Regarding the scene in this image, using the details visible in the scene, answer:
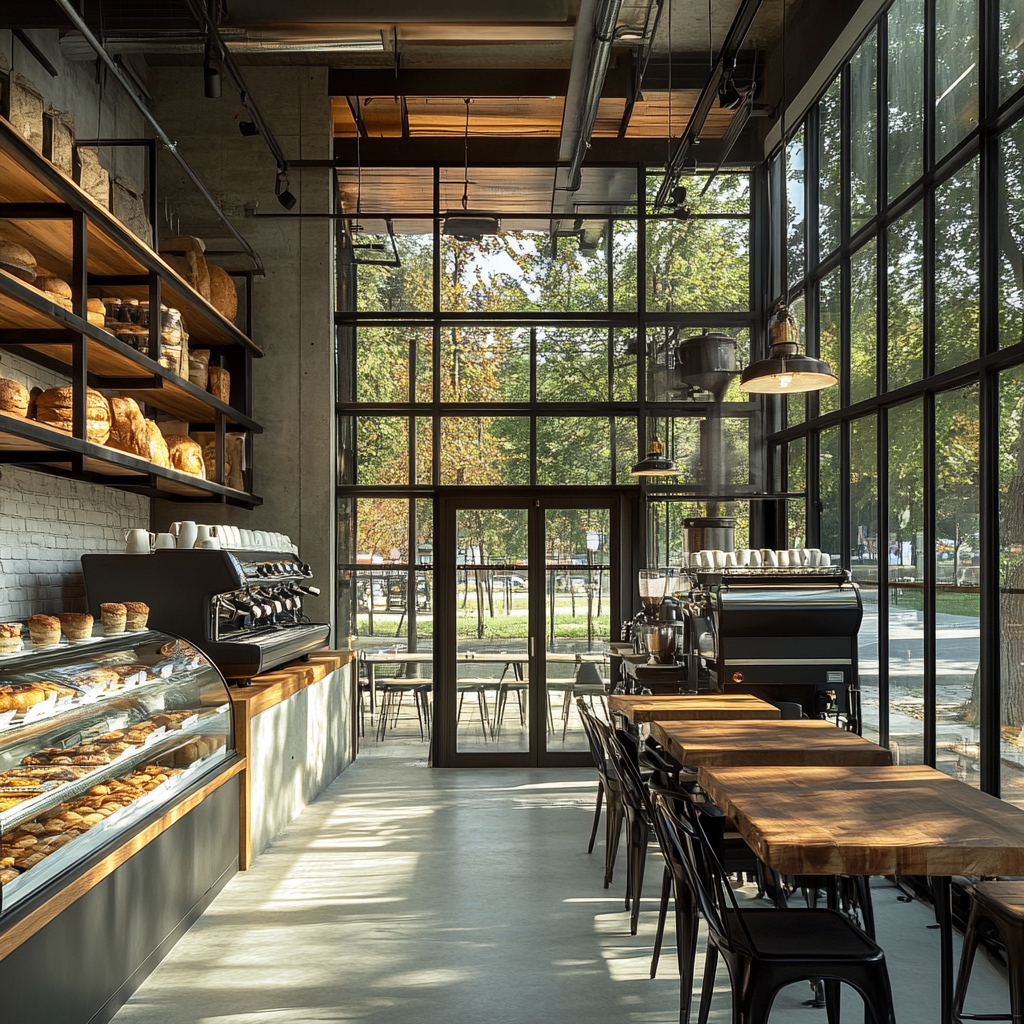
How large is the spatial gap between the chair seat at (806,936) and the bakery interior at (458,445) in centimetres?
85

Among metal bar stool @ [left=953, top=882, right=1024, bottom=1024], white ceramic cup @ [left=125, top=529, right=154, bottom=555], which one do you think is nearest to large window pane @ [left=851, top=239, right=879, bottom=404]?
metal bar stool @ [left=953, top=882, right=1024, bottom=1024]

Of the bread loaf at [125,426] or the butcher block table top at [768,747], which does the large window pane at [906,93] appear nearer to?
the butcher block table top at [768,747]

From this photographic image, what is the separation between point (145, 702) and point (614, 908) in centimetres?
246

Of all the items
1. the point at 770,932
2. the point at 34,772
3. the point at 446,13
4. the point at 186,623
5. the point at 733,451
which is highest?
the point at 446,13

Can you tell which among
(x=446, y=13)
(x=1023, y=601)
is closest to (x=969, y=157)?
(x=1023, y=601)

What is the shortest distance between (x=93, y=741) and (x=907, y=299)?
4.84 meters

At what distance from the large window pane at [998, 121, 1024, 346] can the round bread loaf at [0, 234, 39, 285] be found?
14.7ft

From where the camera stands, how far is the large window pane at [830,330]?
690cm

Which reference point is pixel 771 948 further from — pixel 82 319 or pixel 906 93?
pixel 906 93

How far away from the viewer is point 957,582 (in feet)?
16.7

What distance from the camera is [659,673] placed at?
21.7ft

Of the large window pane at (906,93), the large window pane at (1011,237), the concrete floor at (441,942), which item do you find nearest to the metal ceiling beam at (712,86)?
the large window pane at (906,93)

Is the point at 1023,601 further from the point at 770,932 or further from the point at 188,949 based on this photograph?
the point at 188,949

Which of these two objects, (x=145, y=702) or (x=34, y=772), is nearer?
(x=34, y=772)
